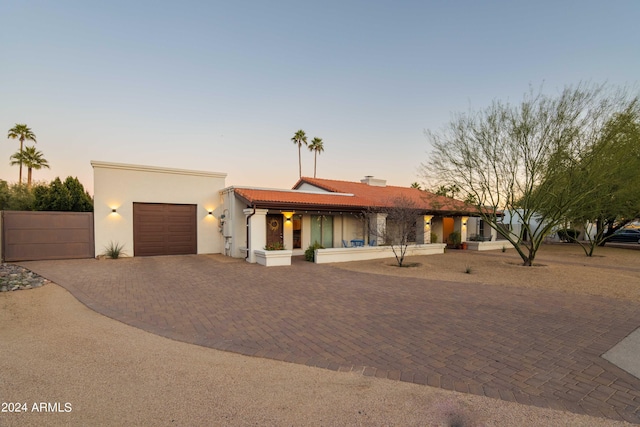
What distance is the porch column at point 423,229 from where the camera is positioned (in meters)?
20.2

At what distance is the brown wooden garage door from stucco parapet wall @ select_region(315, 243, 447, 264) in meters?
7.54

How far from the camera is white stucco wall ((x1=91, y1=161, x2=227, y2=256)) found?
1480 centimetres

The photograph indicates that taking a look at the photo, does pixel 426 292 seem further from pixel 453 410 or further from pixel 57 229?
pixel 57 229

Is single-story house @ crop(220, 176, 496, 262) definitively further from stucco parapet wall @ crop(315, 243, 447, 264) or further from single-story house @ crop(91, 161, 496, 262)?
stucco parapet wall @ crop(315, 243, 447, 264)

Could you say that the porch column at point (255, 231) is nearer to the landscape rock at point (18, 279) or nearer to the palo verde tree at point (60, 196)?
the landscape rock at point (18, 279)

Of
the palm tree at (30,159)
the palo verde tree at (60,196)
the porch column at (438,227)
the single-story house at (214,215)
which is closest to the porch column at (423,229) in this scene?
the porch column at (438,227)

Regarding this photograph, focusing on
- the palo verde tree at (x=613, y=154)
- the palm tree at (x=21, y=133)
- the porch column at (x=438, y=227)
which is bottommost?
the porch column at (x=438, y=227)

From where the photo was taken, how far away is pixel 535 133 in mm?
11867

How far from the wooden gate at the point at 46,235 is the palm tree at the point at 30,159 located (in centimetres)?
2370

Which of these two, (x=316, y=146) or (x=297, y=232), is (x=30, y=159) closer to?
(x=316, y=146)

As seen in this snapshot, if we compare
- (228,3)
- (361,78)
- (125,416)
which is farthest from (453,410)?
(361,78)

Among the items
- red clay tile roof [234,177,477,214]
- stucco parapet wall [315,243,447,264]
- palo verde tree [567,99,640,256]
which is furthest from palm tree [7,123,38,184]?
palo verde tree [567,99,640,256]

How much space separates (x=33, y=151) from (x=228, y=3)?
32965mm

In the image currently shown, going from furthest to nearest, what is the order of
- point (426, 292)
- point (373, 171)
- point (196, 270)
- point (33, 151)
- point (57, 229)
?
point (33, 151)
point (373, 171)
point (57, 229)
point (196, 270)
point (426, 292)
